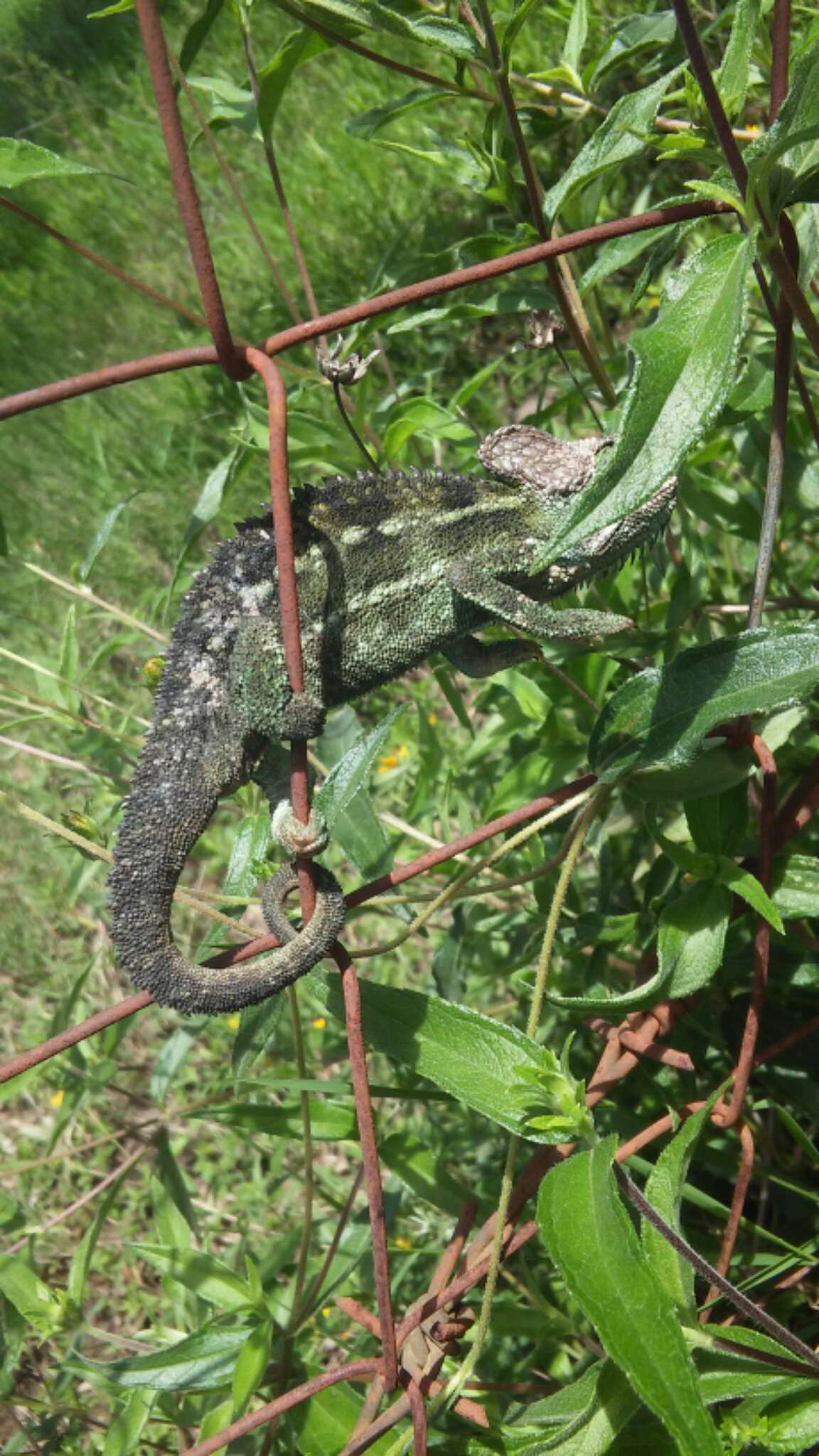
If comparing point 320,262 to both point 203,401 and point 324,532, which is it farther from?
point 324,532

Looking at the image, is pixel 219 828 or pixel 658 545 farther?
pixel 219 828

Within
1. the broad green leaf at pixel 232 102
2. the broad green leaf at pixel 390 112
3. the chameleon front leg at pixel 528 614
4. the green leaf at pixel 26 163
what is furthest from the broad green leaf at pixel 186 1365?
the broad green leaf at pixel 232 102

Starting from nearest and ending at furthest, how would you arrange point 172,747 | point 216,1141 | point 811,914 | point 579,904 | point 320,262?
point 811,914, point 172,747, point 579,904, point 216,1141, point 320,262

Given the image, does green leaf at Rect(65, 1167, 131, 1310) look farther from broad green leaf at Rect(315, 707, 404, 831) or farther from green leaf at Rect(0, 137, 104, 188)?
green leaf at Rect(0, 137, 104, 188)

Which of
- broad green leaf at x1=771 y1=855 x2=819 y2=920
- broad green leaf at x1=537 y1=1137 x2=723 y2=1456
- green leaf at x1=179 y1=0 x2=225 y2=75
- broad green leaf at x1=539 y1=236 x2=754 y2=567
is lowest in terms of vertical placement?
broad green leaf at x1=771 y1=855 x2=819 y2=920

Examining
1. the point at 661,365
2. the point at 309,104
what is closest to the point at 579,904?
the point at 661,365

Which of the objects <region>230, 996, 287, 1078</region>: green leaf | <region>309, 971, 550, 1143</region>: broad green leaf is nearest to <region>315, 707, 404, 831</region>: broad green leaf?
<region>309, 971, 550, 1143</region>: broad green leaf
